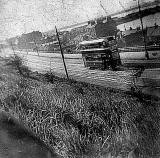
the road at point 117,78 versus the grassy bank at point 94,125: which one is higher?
the grassy bank at point 94,125

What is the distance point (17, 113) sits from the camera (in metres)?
9.06

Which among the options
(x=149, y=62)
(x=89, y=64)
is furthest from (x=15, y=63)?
(x=149, y=62)

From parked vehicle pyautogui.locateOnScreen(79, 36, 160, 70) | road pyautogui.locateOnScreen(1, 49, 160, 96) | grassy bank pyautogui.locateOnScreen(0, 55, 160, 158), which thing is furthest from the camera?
parked vehicle pyautogui.locateOnScreen(79, 36, 160, 70)

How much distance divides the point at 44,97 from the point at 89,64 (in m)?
16.3

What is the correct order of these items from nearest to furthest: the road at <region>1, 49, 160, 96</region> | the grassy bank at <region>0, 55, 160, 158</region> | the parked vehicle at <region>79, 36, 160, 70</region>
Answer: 1. the grassy bank at <region>0, 55, 160, 158</region>
2. the road at <region>1, 49, 160, 96</region>
3. the parked vehicle at <region>79, 36, 160, 70</region>

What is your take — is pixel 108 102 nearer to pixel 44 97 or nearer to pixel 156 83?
pixel 44 97

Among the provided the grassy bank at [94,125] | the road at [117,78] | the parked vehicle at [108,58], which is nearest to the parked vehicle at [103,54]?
the parked vehicle at [108,58]

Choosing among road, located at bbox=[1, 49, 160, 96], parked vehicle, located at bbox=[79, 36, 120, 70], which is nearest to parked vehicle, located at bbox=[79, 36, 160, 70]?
parked vehicle, located at bbox=[79, 36, 120, 70]

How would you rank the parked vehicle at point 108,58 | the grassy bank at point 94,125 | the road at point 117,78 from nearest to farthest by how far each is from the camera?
the grassy bank at point 94,125
the road at point 117,78
the parked vehicle at point 108,58

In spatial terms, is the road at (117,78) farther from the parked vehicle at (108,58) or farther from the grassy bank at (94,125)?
the grassy bank at (94,125)

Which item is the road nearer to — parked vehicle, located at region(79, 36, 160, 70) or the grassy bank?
parked vehicle, located at region(79, 36, 160, 70)

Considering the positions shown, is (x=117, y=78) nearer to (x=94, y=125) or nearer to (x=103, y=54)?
(x=103, y=54)

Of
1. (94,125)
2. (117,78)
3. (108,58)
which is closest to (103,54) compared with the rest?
(108,58)

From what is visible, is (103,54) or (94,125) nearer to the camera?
(94,125)
